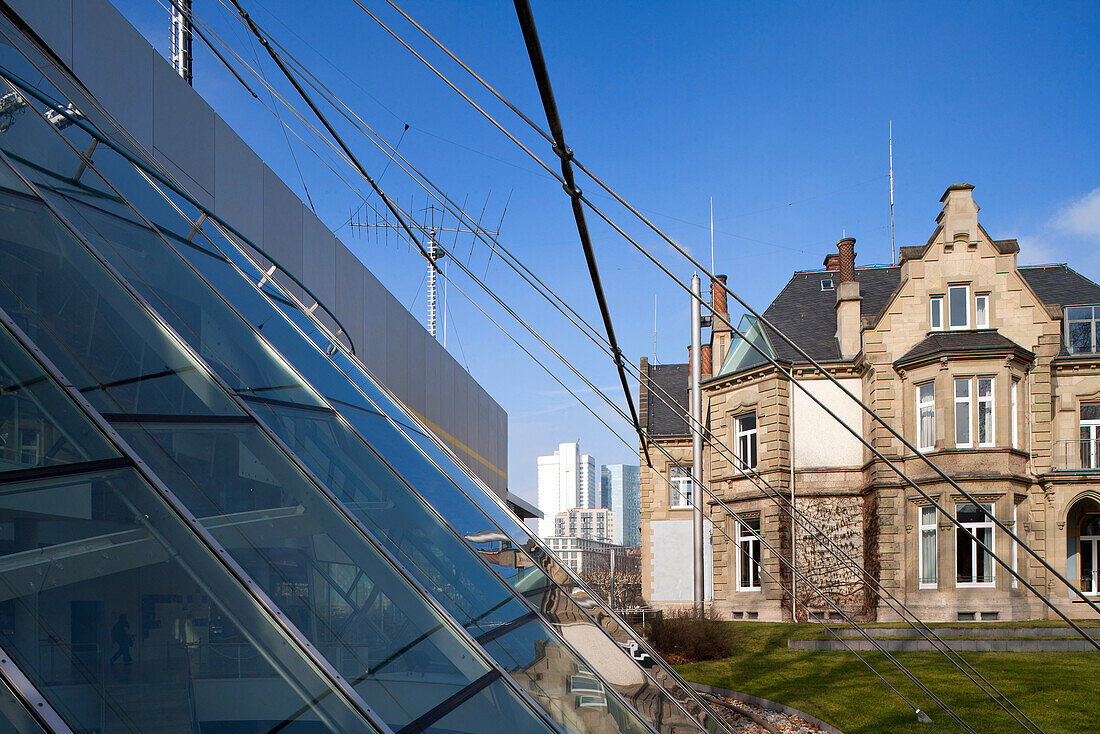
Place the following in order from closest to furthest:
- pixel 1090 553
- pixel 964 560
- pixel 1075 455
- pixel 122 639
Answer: pixel 122 639 → pixel 964 560 → pixel 1075 455 → pixel 1090 553

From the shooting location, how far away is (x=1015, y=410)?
2519 centimetres

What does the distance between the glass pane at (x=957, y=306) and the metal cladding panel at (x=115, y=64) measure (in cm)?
2514

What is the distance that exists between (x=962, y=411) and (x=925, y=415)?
105cm

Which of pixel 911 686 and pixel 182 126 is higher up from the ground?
pixel 182 126

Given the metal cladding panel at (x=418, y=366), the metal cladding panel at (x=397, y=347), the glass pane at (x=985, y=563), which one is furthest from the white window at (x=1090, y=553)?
the metal cladding panel at (x=397, y=347)

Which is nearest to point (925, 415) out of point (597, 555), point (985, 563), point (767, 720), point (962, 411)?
point (962, 411)

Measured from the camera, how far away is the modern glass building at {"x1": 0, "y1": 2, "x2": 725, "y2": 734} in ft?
8.02

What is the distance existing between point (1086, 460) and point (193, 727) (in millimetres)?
29462

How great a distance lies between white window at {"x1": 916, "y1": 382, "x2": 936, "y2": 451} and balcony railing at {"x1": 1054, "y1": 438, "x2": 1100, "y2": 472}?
155 inches

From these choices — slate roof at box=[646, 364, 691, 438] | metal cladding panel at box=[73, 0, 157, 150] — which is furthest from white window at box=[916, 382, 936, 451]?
metal cladding panel at box=[73, 0, 157, 150]

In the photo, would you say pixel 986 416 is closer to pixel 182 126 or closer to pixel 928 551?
pixel 928 551

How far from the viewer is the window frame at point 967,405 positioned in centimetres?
2481

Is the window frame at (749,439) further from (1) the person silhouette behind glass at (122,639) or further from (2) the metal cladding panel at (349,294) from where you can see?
(1) the person silhouette behind glass at (122,639)

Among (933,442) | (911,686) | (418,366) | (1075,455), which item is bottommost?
(911,686)
